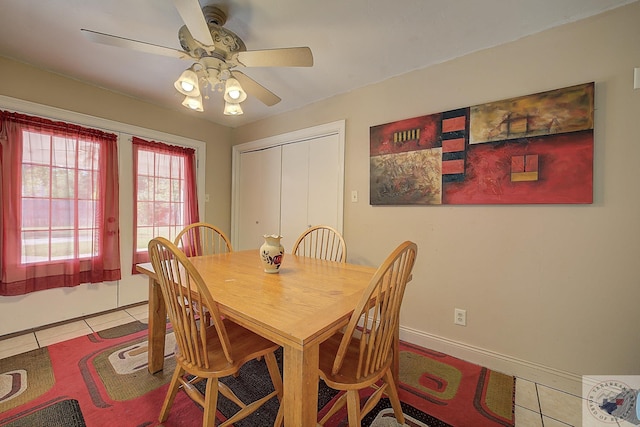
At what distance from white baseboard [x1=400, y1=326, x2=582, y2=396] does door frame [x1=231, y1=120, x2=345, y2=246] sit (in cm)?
115

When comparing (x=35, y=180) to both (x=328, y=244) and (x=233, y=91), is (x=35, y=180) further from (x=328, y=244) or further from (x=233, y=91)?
(x=328, y=244)

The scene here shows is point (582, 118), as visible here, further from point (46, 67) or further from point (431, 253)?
point (46, 67)

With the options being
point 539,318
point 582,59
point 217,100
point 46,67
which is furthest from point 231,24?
point 539,318

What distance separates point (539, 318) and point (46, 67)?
14.0 ft

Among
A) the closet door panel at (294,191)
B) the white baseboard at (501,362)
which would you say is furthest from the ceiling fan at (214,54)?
the white baseboard at (501,362)

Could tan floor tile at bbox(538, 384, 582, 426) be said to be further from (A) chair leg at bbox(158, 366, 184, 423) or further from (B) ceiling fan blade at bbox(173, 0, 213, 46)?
(B) ceiling fan blade at bbox(173, 0, 213, 46)

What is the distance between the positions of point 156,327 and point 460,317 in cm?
212

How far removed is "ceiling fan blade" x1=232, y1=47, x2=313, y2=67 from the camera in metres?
1.38

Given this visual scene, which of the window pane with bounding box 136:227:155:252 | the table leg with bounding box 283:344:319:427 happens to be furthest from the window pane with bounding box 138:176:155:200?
the table leg with bounding box 283:344:319:427

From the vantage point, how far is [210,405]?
107 centimetres

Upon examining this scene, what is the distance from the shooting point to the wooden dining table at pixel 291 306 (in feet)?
2.69

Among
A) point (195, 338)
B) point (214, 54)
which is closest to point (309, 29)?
point (214, 54)

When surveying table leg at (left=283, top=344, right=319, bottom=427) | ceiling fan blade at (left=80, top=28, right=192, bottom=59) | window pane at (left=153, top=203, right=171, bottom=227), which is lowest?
table leg at (left=283, top=344, right=319, bottom=427)

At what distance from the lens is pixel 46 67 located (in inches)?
86.5
